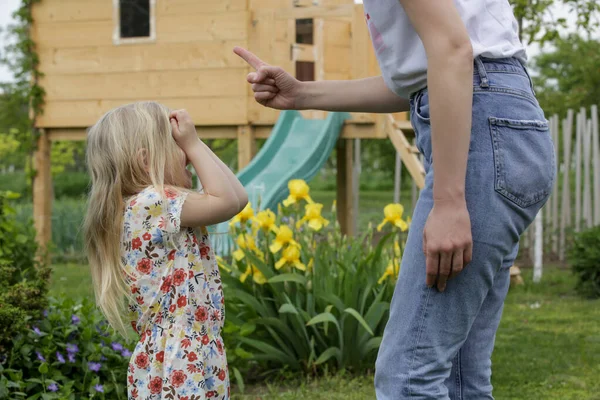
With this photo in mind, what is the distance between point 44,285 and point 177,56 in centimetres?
584

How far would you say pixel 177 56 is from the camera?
914 cm

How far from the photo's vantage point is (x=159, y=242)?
2488 millimetres

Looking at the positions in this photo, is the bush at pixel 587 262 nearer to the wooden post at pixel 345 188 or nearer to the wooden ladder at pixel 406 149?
the wooden ladder at pixel 406 149

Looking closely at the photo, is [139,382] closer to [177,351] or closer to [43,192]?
[177,351]

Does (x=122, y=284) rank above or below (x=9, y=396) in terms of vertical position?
above

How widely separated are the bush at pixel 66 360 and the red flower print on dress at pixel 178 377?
0.99 m

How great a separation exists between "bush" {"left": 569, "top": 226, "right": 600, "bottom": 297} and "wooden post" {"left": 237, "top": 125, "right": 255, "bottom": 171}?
3385mm

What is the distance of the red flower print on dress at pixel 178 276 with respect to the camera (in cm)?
247

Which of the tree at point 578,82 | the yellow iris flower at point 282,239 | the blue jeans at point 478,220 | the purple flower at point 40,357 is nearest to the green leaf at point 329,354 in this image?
the yellow iris flower at point 282,239

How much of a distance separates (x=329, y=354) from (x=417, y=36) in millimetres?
2677

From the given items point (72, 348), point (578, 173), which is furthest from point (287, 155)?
point (72, 348)

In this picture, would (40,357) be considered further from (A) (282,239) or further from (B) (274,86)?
(B) (274,86)

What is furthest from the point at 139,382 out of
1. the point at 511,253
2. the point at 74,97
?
the point at 74,97

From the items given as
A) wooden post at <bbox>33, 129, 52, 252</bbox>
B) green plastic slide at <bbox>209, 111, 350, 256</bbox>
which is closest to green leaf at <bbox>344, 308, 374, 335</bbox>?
green plastic slide at <bbox>209, 111, 350, 256</bbox>
